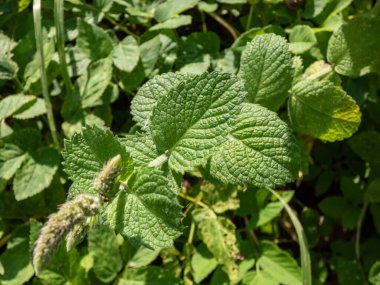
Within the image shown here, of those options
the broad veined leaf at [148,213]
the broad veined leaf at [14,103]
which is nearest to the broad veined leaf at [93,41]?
the broad veined leaf at [14,103]

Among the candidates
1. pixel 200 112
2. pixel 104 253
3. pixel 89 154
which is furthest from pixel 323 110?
pixel 104 253

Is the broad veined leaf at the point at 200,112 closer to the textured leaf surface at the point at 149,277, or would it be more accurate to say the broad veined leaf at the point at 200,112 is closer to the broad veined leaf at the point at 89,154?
the broad veined leaf at the point at 89,154

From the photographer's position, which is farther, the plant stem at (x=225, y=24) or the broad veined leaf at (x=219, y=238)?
the plant stem at (x=225, y=24)

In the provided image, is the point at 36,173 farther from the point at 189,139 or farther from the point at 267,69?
the point at 267,69

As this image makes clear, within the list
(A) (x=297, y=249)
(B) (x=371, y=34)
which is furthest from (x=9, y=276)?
(B) (x=371, y=34)

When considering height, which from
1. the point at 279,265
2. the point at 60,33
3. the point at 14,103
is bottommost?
the point at 279,265

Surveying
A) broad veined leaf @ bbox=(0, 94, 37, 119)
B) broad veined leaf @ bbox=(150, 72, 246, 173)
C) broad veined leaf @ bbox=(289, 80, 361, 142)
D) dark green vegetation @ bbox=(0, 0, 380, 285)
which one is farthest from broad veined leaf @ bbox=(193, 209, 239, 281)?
broad veined leaf @ bbox=(0, 94, 37, 119)

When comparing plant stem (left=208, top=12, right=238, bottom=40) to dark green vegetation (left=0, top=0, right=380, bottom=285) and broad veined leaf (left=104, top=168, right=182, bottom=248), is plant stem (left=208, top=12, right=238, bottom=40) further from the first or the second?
broad veined leaf (left=104, top=168, right=182, bottom=248)

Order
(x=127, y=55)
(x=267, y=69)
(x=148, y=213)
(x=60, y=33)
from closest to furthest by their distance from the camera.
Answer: (x=148, y=213)
(x=267, y=69)
(x=60, y=33)
(x=127, y=55)
